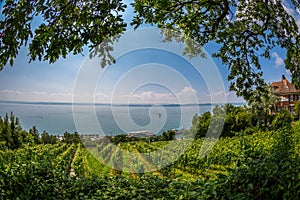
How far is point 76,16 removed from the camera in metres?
2.04

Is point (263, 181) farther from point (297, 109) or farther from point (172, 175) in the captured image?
point (172, 175)

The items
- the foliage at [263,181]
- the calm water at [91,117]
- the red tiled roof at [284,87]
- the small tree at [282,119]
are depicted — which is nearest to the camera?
the foliage at [263,181]

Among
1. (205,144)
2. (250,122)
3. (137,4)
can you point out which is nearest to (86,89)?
(137,4)

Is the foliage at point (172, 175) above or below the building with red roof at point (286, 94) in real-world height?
below

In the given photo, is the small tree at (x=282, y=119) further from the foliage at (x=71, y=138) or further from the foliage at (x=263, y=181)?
the foliage at (x=71, y=138)

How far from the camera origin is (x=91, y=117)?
2184mm

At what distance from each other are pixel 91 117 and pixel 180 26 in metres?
1.16

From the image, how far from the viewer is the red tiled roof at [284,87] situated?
2512 millimetres

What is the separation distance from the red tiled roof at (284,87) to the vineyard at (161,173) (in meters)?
0.32

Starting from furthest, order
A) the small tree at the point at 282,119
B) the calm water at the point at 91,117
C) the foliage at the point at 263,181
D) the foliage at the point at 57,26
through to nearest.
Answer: the small tree at the point at 282,119, the calm water at the point at 91,117, the foliage at the point at 57,26, the foliage at the point at 263,181

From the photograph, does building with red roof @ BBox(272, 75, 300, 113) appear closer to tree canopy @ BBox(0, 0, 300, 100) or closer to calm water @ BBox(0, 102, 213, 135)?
tree canopy @ BBox(0, 0, 300, 100)

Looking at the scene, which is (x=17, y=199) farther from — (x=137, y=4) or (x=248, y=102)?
(x=248, y=102)

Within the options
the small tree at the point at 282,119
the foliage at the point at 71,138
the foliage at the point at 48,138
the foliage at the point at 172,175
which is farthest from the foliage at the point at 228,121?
the foliage at the point at 48,138

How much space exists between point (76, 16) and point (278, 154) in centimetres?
174
